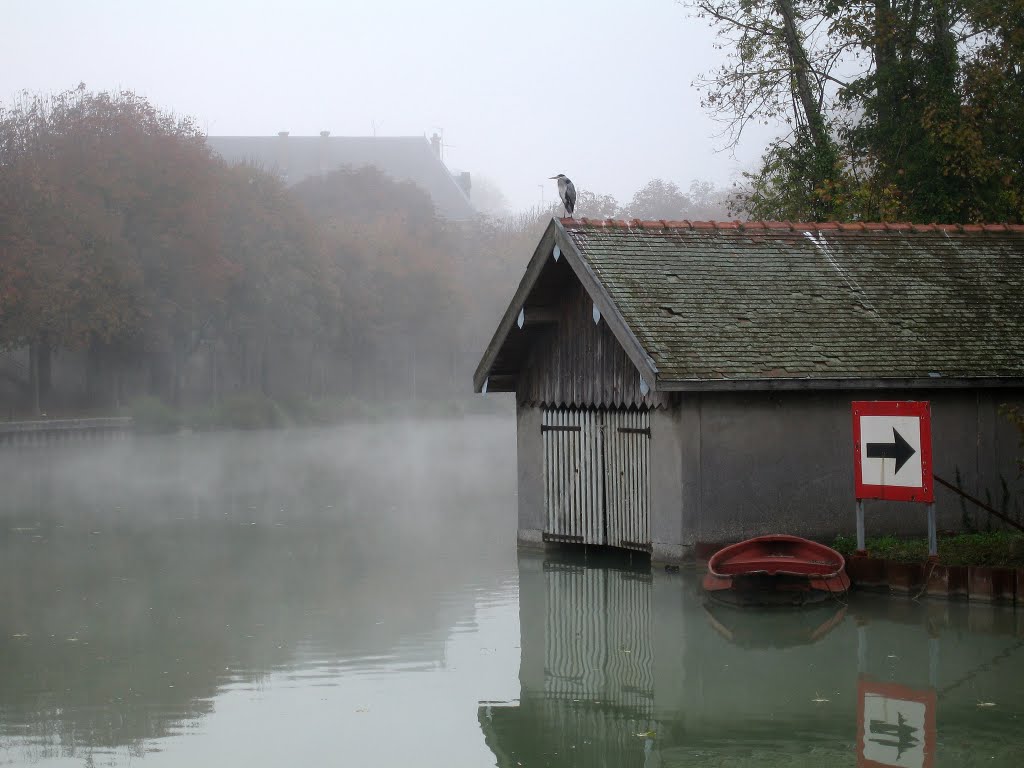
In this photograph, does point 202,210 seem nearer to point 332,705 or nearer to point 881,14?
point 881,14

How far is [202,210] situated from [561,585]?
40.9 m

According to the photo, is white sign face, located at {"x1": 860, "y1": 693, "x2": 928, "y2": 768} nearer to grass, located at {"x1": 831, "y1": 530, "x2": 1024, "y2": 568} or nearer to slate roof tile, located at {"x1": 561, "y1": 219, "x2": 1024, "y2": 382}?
grass, located at {"x1": 831, "y1": 530, "x2": 1024, "y2": 568}

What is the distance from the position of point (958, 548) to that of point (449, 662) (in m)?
6.48

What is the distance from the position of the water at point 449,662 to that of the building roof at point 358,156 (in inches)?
3450

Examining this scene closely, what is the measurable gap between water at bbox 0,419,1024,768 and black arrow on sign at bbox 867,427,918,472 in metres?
1.54

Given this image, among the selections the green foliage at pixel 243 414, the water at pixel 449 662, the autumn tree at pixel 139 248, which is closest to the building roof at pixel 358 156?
the autumn tree at pixel 139 248

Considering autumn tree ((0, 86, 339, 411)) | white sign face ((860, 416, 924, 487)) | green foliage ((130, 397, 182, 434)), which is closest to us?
white sign face ((860, 416, 924, 487))

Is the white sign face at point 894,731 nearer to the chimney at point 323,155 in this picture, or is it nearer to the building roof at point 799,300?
the building roof at point 799,300

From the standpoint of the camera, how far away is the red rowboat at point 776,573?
1443cm

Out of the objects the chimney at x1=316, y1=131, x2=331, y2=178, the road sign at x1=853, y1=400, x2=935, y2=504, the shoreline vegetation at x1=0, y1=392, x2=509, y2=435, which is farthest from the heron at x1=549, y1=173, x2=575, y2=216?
the chimney at x1=316, y1=131, x2=331, y2=178

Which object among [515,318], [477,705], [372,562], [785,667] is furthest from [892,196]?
[477,705]

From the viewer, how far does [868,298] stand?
58.1 ft

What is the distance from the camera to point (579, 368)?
18.5m

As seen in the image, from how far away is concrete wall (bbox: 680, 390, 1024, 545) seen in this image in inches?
649
